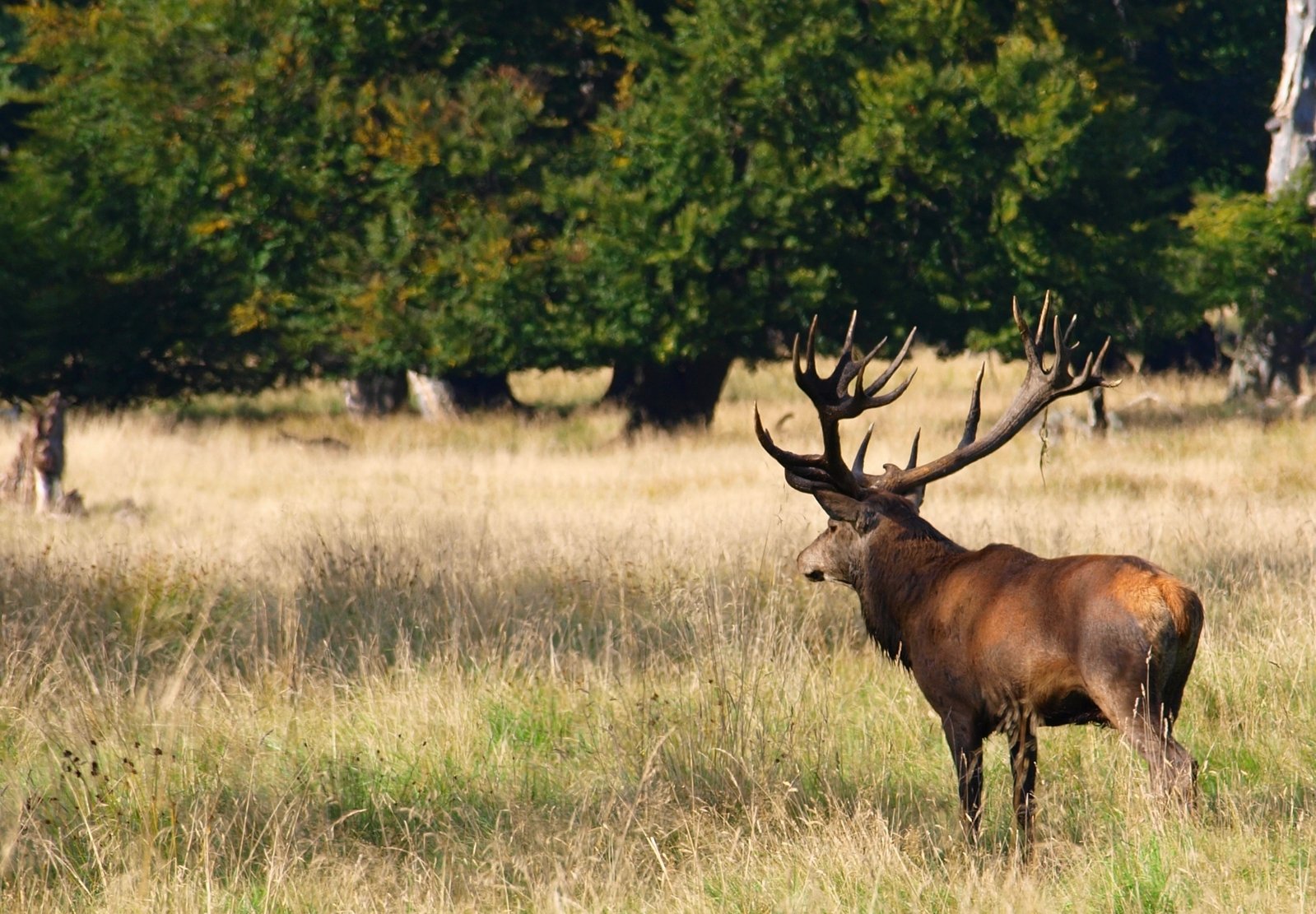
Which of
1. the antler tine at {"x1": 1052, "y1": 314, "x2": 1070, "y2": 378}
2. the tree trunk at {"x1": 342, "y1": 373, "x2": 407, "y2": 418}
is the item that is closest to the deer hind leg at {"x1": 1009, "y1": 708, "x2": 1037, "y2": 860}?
the antler tine at {"x1": 1052, "y1": 314, "x2": 1070, "y2": 378}

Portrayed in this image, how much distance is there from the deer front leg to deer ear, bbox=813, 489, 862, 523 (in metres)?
0.99

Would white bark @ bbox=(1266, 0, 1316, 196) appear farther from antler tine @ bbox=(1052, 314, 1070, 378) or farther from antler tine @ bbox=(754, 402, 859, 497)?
antler tine @ bbox=(754, 402, 859, 497)

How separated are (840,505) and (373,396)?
23077mm

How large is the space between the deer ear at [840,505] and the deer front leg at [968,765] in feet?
3.26

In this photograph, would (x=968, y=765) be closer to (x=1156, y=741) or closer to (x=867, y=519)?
(x=1156, y=741)

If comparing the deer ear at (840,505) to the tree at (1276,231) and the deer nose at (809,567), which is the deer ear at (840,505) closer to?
the deer nose at (809,567)

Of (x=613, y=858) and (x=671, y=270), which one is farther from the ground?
(x=671, y=270)

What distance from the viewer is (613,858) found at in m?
4.89

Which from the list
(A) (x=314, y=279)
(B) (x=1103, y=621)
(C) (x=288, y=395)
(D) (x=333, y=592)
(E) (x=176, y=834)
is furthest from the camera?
(C) (x=288, y=395)

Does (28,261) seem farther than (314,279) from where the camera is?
No

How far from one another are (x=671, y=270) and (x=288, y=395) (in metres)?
15.6

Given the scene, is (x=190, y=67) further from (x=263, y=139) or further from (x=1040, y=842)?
(x=1040, y=842)

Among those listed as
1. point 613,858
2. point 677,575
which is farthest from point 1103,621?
point 677,575

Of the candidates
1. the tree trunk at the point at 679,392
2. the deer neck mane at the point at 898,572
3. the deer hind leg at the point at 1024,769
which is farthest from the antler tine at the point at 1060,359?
the tree trunk at the point at 679,392
